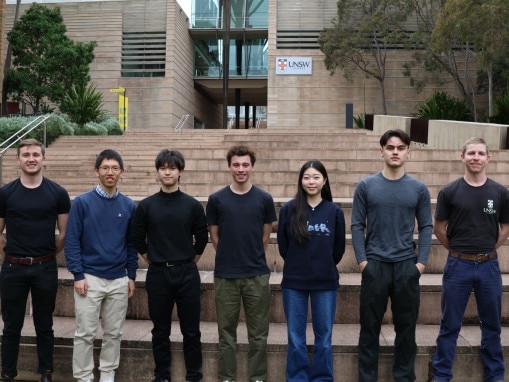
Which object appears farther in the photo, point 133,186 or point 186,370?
point 133,186

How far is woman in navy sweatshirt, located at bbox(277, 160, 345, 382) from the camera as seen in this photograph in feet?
12.9

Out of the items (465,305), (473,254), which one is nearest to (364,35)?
(473,254)

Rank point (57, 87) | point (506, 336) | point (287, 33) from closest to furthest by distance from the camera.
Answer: point (506, 336) < point (57, 87) < point (287, 33)

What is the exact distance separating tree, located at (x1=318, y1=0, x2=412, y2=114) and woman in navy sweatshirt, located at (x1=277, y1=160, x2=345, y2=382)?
2544cm

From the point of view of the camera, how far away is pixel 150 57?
33250mm

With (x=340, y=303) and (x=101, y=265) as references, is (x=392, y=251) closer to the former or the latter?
(x=340, y=303)

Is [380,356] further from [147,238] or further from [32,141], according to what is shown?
[32,141]

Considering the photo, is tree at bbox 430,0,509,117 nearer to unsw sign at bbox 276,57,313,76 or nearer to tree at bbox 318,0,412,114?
tree at bbox 318,0,412,114

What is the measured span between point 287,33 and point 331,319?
29925mm

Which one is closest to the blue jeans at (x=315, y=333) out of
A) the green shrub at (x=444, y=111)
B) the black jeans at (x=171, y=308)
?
the black jeans at (x=171, y=308)

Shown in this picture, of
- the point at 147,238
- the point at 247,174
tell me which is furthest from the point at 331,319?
the point at 147,238

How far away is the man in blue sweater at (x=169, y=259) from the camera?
158 inches

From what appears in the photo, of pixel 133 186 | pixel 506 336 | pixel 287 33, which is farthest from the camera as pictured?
pixel 287 33

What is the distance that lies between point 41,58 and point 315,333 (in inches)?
999
